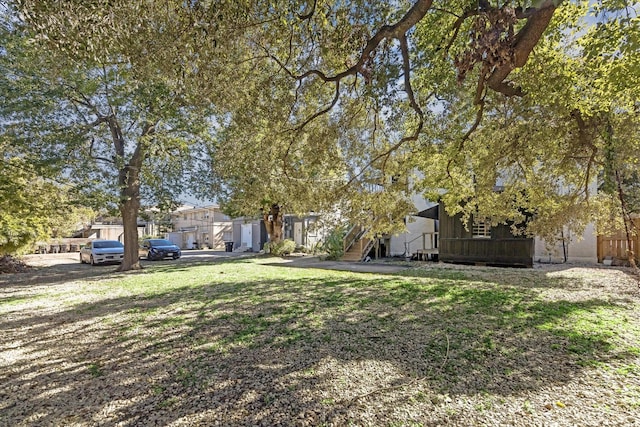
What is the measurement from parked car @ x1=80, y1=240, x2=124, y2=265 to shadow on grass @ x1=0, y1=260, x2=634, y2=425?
11.8 meters

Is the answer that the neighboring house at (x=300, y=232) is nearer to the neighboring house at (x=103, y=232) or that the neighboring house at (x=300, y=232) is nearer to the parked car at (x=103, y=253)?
the parked car at (x=103, y=253)

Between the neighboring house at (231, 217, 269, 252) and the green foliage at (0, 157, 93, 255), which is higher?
the green foliage at (0, 157, 93, 255)

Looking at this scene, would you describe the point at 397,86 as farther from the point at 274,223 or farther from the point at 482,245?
the point at 274,223

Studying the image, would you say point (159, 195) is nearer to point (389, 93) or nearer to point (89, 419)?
point (389, 93)

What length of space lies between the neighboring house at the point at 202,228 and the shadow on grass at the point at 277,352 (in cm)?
2953

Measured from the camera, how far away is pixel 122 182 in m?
11.9

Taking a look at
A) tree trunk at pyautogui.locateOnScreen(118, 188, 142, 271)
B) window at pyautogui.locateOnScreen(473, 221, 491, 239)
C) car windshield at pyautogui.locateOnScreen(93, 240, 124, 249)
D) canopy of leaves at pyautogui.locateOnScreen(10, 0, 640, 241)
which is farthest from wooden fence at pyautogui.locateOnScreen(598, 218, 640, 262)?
car windshield at pyautogui.locateOnScreen(93, 240, 124, 249)

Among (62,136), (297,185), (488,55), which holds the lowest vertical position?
(297,185)

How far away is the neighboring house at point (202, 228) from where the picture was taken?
36.3 m

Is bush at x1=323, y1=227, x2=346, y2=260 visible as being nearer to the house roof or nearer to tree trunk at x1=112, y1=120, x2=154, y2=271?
the house roof

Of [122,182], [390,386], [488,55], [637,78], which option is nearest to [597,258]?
[637,78]

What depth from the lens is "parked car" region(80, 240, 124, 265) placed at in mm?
17359

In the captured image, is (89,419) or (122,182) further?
(122,182)

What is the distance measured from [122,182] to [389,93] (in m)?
9.46
